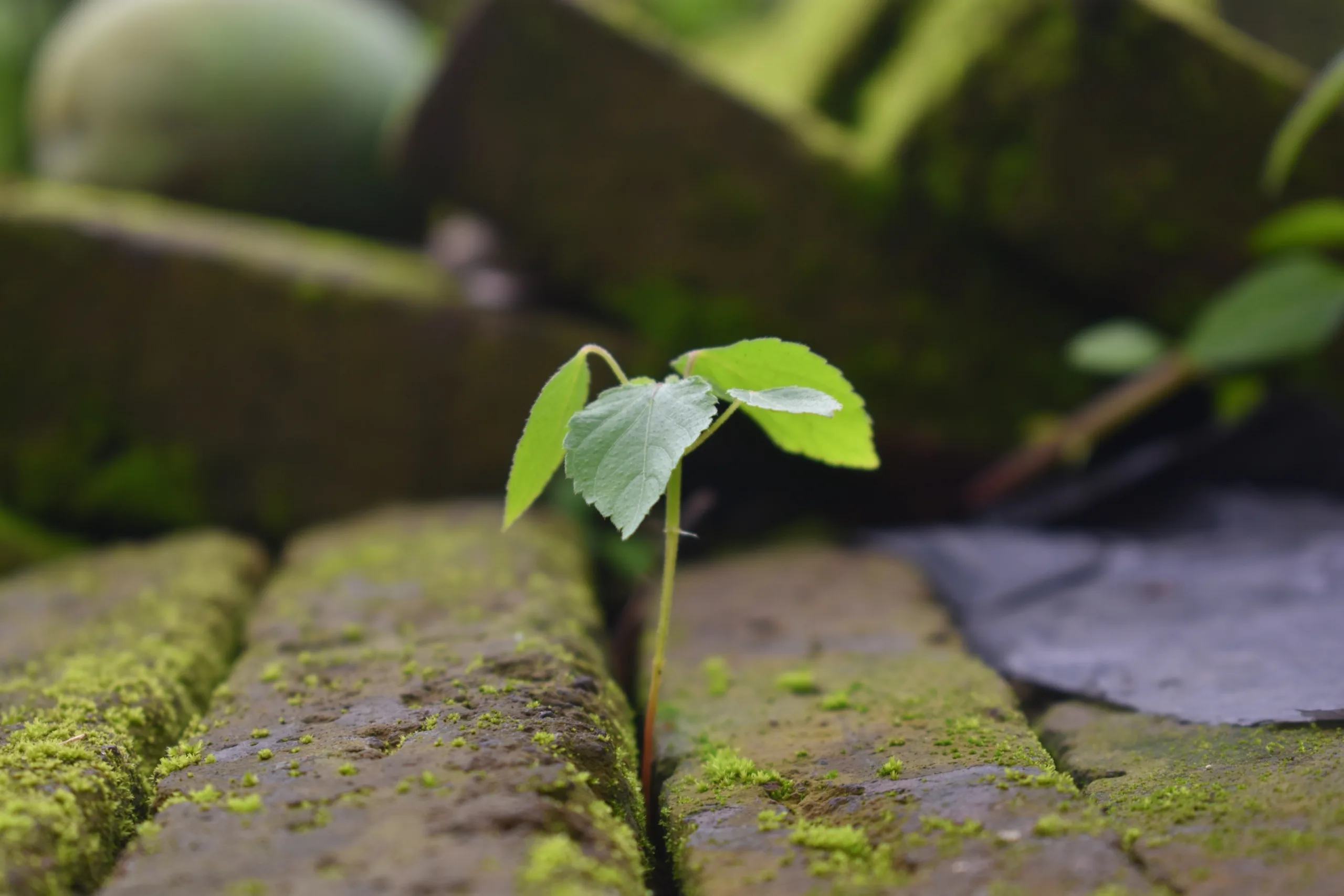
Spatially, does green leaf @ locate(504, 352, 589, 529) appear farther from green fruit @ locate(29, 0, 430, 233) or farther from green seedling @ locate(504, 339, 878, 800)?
green fruit @ locate(29, 0, 430, 233)

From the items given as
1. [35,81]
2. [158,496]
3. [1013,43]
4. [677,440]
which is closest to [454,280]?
[158,496]

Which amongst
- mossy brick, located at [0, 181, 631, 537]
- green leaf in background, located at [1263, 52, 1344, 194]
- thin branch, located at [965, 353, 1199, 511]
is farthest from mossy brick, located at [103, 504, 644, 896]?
green leaf in background, located at [1263, 52, 1344, 194]

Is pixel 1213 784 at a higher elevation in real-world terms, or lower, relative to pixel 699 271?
lower

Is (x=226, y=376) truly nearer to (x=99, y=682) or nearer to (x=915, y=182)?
(x=99, y=682)

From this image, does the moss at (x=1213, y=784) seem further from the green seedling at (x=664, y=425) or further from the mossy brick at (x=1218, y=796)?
the green seedling at (x=664, y=425)

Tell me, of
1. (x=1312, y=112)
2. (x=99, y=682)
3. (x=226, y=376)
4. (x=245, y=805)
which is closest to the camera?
(x=245, y=805)

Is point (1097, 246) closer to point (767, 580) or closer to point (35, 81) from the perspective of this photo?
point (767, 580)

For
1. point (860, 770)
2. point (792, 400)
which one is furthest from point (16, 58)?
point (860, 770)
